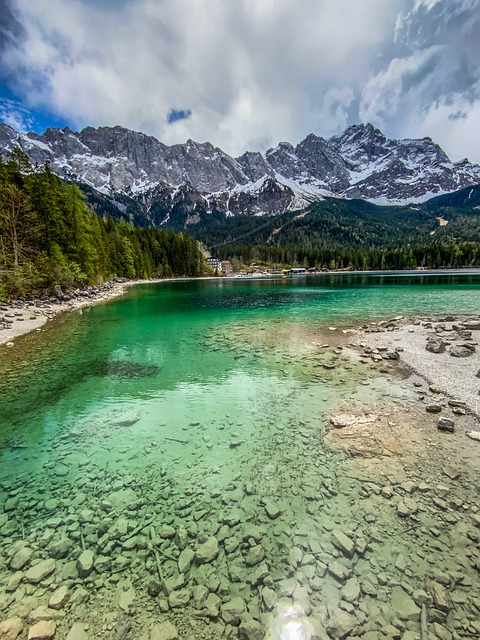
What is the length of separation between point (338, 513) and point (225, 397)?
6.65m

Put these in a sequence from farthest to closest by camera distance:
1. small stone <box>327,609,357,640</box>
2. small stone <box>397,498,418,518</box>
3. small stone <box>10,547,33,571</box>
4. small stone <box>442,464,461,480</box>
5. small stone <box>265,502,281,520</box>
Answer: small stone <box>442,464,461,480</box> → small stone <box>265,502,281,520</box> → small stone <box>397,498,418,518</box> → small stone <box>10,547,33,571</box> → small stone <box>327,609,357,640</box>

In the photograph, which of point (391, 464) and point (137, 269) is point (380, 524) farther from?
point (137, 269)

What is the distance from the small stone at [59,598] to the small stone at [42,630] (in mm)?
269

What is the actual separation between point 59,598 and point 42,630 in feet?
1.68

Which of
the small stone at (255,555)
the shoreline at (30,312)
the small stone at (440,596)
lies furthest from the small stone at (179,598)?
the shoreline at (30,312)

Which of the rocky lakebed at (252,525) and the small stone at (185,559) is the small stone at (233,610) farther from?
the small stone at (185,559)

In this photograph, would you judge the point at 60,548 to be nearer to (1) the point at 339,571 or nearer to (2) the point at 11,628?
(2) the point at 11,628

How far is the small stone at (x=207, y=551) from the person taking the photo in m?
5.11

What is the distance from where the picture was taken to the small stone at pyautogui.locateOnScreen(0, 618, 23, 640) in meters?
3.88

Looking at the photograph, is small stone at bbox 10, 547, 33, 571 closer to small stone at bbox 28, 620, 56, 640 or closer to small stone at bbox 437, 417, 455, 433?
small stone at bbox 28, 620, 56, 640

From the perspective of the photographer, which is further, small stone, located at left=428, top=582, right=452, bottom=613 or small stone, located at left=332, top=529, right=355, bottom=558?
small stone, located at left=332, top=529, right=355, bottom=558

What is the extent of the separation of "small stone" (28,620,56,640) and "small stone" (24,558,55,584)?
0.87 metres

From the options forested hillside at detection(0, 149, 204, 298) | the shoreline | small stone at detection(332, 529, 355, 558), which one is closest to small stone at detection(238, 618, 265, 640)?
small stone at detection(332, 529, 355, 558)

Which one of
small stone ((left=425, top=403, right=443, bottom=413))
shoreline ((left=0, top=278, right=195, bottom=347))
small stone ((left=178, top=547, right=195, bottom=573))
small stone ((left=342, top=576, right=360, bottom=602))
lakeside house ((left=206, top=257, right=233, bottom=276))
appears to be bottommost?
small stone ((left=425, top=403, right=443, bottom=413))
